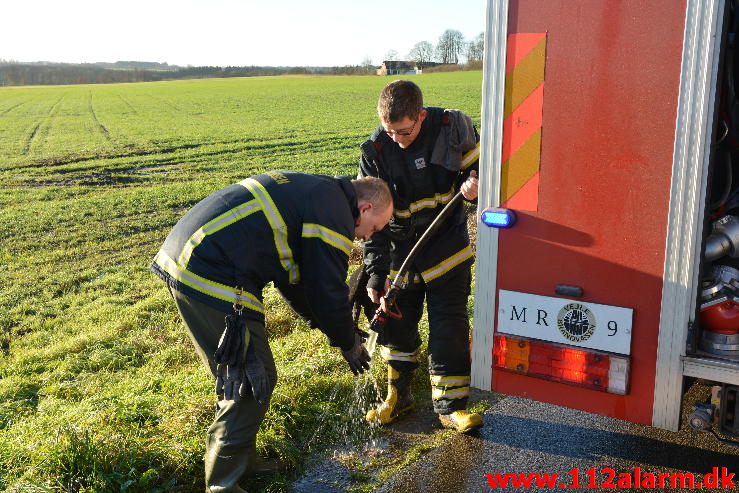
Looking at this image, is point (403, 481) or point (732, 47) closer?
point (732, 47)

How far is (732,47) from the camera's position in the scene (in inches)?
104

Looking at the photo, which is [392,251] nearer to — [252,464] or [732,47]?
[252,464]

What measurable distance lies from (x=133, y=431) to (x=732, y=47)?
3146mm

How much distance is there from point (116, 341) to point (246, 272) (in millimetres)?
3228

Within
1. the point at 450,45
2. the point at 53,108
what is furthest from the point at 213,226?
the point at 450,45

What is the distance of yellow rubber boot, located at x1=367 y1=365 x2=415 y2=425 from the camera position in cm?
371

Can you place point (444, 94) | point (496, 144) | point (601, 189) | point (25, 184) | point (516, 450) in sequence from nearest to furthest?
point (601, 189) < point (496, 144) < point (516, 450) < point (25, 184) < point (444, 94)

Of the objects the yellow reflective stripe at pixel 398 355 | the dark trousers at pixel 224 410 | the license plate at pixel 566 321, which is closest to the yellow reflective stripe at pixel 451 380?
the yellow reflective stripe at pixel 398 355

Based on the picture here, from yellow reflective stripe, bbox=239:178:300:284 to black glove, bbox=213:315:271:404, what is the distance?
32cm

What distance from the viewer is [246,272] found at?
9.14ft

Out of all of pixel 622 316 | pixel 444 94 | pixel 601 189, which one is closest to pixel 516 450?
pixel 622 316

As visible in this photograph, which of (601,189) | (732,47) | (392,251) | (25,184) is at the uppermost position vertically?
(732,47)

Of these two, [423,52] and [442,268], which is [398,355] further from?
[423,52]

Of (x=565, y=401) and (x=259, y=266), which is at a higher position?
(x=259, y=266)
